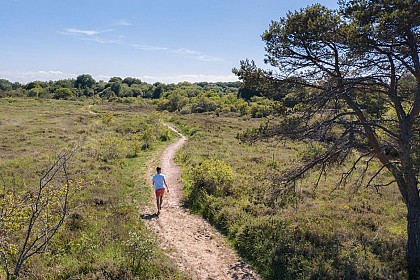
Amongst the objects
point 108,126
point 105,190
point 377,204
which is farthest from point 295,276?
point 108,126

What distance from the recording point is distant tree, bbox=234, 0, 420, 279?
7.36 m

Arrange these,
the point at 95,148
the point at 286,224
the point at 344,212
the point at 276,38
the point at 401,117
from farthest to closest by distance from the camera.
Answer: the point at 95,148
the point at 344,212
the point at 286,224
the point at 276,38
the point at 401,117

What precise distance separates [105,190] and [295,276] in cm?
943

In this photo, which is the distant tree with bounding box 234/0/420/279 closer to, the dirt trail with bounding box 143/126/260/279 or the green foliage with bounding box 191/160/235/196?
the dirt trail with bounding box 143/126/260/279

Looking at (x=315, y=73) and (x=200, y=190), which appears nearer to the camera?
(x=315, y=73)

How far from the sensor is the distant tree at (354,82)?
24.1 feet

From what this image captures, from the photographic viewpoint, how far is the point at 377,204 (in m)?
13.6

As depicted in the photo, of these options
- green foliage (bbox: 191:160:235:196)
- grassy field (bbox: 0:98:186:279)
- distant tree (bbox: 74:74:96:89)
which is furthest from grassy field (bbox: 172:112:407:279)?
distant tree (bbox: 74:74:96:89)

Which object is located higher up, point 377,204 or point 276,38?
point 276,38

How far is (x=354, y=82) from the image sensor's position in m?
8.26

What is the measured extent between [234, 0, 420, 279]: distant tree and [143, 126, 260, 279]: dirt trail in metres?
2.93

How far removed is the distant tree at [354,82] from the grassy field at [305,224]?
3.63 ft

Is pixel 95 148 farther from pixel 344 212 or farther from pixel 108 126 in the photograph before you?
pixel 344 212

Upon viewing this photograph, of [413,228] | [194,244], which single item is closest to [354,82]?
[413,228]
